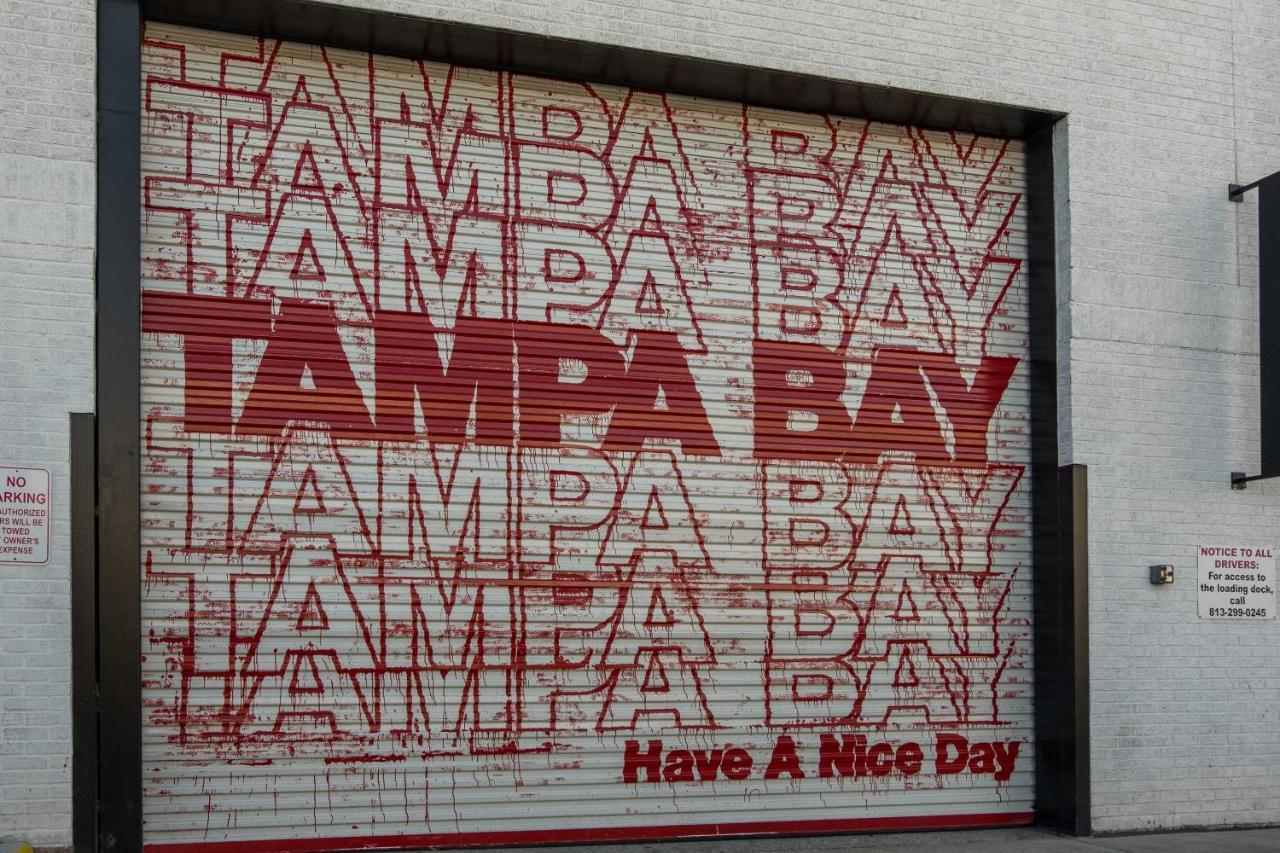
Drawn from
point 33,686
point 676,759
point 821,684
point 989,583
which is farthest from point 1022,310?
point 33,686

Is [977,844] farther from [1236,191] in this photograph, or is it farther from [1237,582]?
[1236,191]

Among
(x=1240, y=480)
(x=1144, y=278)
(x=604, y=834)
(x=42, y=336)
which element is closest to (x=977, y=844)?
(x=604, y=834)

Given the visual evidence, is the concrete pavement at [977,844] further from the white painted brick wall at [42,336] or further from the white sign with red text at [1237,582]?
the white painted brick wall at [42,336]

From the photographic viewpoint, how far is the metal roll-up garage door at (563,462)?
23.7ft

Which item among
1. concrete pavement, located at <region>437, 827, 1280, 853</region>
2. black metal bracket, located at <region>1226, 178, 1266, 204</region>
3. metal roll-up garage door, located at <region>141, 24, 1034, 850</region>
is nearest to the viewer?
metal roll-up garage door, located at <region>141, 24, 1034, 850</region>

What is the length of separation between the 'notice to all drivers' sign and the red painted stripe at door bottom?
1700 millimetres

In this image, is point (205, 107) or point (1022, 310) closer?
point (205, 107)

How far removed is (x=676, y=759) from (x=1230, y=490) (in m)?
4.62

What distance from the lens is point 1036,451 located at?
30.0 ft

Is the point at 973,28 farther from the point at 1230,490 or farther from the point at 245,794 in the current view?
the point at 245,794

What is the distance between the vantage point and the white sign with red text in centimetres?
926

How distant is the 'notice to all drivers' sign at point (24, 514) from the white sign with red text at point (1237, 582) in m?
7.56

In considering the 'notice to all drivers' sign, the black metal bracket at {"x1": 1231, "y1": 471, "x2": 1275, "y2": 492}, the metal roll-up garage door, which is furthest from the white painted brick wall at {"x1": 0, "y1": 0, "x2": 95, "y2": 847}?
the black metal bracket at {"x1": 1231, "y1": 471, "x2": 1275, "y2": 492}

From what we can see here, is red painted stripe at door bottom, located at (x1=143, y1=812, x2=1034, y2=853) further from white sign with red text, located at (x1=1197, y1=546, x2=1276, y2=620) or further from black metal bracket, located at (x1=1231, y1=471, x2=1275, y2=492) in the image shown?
black metal bracket, located at (x1=1231, y1=471, x2=1275, y2=492)
